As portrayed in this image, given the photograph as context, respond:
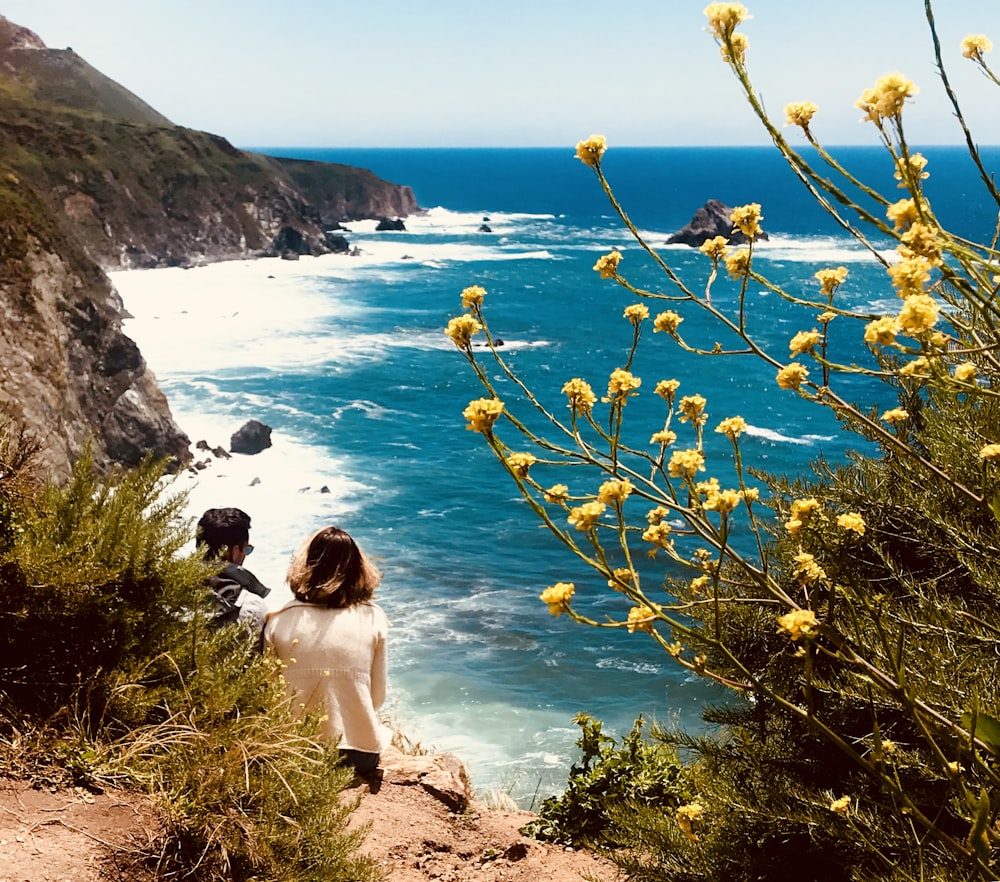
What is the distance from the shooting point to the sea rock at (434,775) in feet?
16.5

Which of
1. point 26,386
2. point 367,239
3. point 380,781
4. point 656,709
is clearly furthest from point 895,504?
point 367,239

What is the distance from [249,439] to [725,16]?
2878 cm

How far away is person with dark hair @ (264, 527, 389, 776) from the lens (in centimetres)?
423

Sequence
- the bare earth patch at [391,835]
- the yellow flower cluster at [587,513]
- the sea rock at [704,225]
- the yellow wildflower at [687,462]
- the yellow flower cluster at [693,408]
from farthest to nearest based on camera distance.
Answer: the sea rock at [704,225], the bare earth patch at [391,835], the yellow flower cluster at [693,408], the yellow wildflower at [687,462], the yellow flower cluster at [587,513]

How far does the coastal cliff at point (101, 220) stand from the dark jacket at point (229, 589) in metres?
0.77

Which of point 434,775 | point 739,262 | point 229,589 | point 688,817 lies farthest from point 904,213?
point 434,775

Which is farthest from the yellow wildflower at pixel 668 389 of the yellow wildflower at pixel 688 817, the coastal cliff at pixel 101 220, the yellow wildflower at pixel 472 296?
the coastal cliff at pixel 101 220

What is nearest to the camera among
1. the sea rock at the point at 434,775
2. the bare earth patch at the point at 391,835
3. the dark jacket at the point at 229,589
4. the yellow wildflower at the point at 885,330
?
the yellow wildflower at the point at 885,330

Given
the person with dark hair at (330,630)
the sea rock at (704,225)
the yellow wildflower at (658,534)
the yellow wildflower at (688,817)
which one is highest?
the sea rock at (704,225)

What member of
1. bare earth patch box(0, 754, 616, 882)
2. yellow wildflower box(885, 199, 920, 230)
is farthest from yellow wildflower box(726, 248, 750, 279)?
bare earth patch box(0, 754, 616, 882)

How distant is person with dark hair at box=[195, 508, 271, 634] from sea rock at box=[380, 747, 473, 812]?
119cm

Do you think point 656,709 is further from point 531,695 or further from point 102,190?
point 102,190

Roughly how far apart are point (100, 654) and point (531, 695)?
15111 mm

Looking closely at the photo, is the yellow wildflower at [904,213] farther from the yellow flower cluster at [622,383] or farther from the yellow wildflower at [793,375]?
the yellow flower cluster at [622,383]
